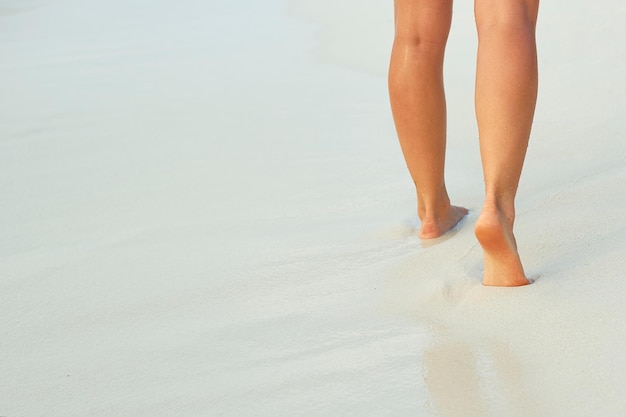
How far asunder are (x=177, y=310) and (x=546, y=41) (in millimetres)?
2363

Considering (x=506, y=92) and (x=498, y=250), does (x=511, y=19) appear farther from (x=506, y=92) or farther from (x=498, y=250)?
(x=498, y=250)

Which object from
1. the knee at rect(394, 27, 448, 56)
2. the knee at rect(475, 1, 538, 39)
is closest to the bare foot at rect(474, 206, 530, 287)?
the knee at rect(475, 1, 538, 39)

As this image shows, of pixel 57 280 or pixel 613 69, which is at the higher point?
pixel 57 280

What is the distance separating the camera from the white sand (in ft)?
5.04

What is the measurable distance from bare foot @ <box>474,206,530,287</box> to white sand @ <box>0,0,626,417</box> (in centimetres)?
3

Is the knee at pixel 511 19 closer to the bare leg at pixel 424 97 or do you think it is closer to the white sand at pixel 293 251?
the bare leg at pixel 424 97

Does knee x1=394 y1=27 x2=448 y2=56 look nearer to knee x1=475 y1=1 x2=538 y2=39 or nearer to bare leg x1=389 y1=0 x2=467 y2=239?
bare leg x1=389 y1=0 x2=467 y2=239

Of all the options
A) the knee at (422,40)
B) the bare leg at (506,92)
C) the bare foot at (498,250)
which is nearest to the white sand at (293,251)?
the bare foot at (498,250)

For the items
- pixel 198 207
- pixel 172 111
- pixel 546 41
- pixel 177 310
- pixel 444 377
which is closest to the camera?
pixel 444 377

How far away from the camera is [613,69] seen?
3.31 m

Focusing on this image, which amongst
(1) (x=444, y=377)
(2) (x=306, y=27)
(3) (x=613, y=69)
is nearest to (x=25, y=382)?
(1) (x=444, y=377)

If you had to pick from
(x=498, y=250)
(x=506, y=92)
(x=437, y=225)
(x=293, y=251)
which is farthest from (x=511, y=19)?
(x=293, y=251)

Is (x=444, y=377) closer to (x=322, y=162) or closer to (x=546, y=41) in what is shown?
(x=322, y=162)

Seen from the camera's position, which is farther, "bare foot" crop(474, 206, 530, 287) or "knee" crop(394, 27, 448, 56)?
"knee" crop(394, 27, 448, 56)
